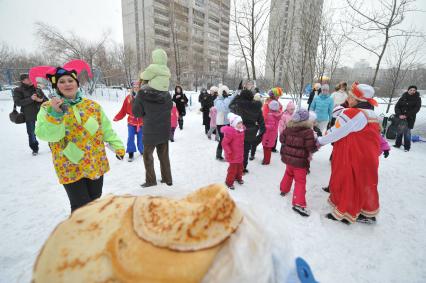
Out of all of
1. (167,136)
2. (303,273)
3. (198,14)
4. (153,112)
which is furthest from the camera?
(198,14)

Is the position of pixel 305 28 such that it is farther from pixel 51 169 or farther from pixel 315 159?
pixel 51 169

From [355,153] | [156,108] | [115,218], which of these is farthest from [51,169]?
[355,153]

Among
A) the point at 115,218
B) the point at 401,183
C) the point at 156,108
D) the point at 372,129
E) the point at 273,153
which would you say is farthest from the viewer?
the point at 273,153

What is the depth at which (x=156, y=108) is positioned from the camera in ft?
12.0

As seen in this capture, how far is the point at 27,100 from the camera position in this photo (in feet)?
17.3

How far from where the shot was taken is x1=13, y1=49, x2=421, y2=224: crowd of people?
2180 mm

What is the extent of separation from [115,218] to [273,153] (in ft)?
19.7

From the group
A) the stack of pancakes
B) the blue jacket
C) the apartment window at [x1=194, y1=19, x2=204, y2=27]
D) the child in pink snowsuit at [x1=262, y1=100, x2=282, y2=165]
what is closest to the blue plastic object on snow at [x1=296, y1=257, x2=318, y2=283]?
the stack of pancakes

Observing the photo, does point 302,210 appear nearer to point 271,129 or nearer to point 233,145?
point 233,145

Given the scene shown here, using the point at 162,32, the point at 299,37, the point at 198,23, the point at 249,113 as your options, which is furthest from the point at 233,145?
the point at 198,23

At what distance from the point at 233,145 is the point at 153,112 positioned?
5.33 ft

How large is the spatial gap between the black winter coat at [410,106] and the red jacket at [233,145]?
6.10m

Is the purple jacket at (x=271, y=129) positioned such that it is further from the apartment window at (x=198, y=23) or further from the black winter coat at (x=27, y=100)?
the apartment window at (x=198, y=23)

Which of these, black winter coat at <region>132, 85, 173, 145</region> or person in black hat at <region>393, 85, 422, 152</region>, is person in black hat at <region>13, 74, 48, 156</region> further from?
person in black hat at <region>393, 85, 422, 152</region>
